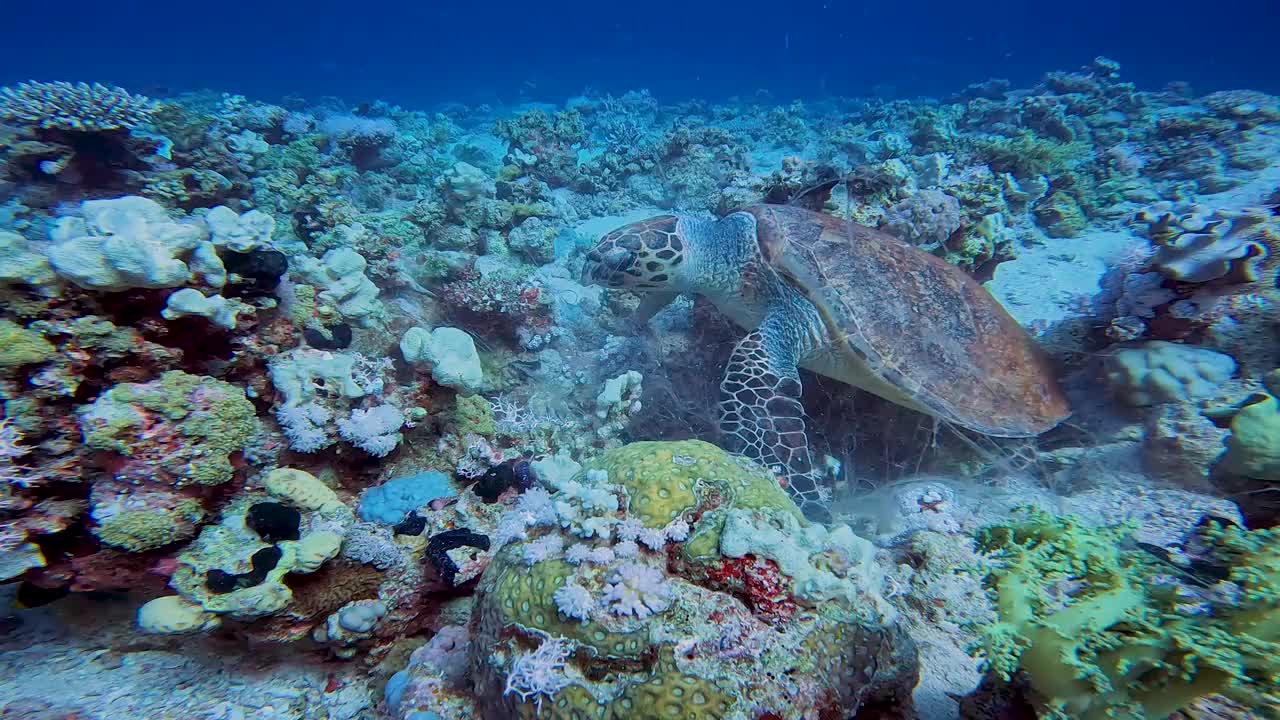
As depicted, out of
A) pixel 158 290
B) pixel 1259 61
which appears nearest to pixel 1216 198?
pixel 158 290

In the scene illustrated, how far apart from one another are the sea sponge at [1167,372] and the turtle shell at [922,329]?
18.1 inches

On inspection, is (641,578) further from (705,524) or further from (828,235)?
(828,235)

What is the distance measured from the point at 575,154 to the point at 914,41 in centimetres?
7207

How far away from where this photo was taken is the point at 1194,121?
972 centimetres

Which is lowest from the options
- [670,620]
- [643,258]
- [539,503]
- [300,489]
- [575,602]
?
[670,620]

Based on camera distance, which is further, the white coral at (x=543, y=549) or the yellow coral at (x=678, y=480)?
the yellow coral at (x=678, y=480)

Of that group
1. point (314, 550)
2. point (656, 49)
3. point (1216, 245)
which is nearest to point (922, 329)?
point (1216, 245)

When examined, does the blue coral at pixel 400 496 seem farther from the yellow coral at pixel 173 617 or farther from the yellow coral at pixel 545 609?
the yellow coral at pixel 545 609

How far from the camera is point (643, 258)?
496 centimetres

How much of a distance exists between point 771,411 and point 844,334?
89 cm

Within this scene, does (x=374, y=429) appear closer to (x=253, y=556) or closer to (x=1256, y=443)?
(x=253, y=556)

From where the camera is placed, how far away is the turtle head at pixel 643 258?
16.2 ft

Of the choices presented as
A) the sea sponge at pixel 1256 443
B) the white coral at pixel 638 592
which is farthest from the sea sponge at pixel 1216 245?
the white coral at pixel 638 592

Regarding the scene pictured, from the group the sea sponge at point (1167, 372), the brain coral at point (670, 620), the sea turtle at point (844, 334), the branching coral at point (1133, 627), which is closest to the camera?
the branching coral at point (1133, 627)
